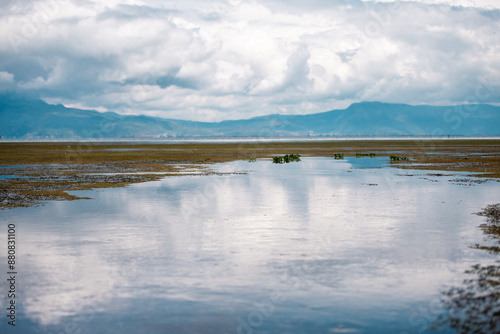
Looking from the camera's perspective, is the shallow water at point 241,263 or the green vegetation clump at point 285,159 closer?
the shallow water at point 241,263

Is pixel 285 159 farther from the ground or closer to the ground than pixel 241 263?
farther from the ground

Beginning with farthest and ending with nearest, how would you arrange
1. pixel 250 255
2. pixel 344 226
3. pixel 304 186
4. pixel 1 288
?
pixel 304 186 < pixel 344 226 < pixel 250 255 < pixel 1 288

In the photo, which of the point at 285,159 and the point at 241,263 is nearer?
the point at 241,263

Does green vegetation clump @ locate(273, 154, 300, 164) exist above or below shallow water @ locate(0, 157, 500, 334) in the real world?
above

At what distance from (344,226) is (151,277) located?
36.5ft

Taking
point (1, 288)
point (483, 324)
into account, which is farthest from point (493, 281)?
point (1, 288)

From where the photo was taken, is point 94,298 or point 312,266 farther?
point 312,266

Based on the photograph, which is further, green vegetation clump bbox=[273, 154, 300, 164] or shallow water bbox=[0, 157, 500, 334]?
green vegetation clump bbox=[273, 154, 300, 164]

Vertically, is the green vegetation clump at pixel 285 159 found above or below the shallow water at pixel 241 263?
above

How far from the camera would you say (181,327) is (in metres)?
11.9

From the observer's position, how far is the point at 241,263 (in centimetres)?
1728

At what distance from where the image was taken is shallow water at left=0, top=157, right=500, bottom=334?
12.5 metres

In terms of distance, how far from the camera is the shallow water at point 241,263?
12477 mm

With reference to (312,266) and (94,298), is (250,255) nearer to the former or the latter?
(312,266)
